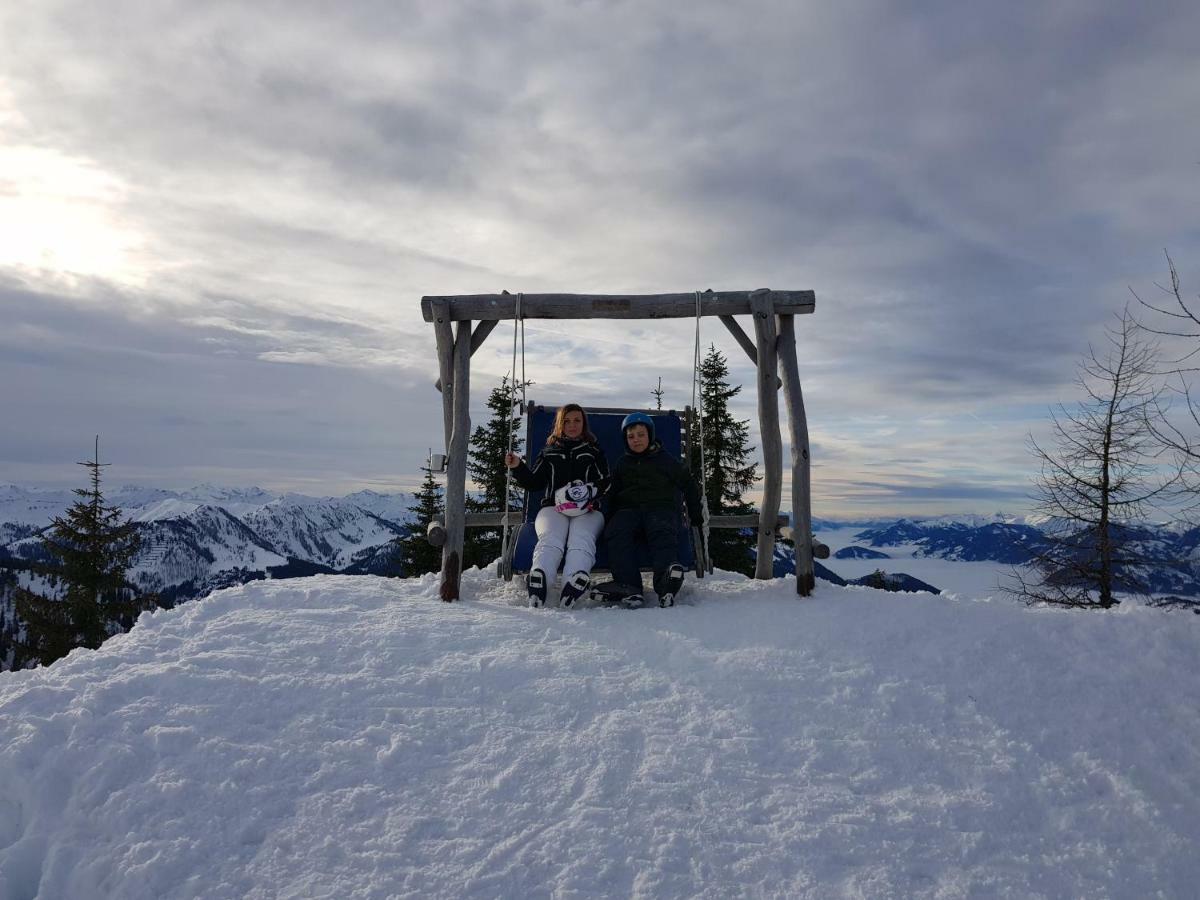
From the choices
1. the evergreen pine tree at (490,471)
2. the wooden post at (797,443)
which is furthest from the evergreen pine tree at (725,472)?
the wooden post at (797,443)

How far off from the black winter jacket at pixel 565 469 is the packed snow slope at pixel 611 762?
2461mm

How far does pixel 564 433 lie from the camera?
7723 mm

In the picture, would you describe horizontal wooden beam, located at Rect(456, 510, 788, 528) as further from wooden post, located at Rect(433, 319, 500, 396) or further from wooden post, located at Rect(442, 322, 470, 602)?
wooden post, located at Rect(433, 319, 500, 396)

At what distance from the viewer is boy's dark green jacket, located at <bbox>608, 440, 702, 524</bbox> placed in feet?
24.3

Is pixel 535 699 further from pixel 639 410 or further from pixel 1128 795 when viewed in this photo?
pixel 639 410

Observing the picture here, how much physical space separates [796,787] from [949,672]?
5.77 ft

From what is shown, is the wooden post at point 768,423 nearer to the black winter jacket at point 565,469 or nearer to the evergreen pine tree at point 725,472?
the black winter jacket at point 565,469

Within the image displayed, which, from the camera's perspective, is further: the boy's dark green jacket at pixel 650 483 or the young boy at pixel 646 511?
the boy's dark green jacket at pixel 650 483

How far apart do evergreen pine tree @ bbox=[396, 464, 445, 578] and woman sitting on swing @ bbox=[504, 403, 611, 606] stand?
14512mm

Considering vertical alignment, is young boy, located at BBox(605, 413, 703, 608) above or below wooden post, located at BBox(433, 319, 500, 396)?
below

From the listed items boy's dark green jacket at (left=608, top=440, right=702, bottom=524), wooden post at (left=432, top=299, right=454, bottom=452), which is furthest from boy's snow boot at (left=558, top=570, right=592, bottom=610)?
wooden post at (left=432, top=299, right=454, bottom=452)

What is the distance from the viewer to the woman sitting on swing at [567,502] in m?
6.75

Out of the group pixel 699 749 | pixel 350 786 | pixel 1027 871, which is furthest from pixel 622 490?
pixel 1027 871

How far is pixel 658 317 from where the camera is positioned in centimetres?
795
